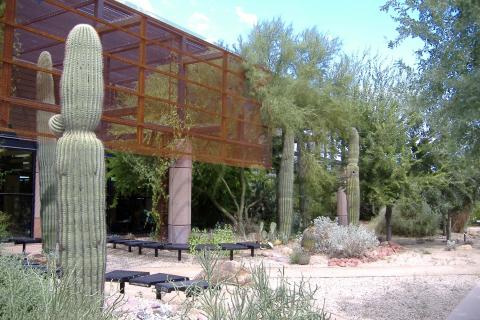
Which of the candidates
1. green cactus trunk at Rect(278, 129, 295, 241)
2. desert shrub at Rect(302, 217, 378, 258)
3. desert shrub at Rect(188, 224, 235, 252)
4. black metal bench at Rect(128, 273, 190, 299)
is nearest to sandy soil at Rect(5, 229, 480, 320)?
black metal bench at Rect(128, 273, 190, 299)

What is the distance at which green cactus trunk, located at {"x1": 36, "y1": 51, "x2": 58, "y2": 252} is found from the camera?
34.9 ft

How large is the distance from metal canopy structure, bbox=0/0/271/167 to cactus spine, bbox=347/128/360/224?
116 inches

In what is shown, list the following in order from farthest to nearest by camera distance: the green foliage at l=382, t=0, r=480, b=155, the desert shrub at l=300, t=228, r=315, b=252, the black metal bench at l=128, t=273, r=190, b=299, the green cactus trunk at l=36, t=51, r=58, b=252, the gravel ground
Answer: the desert shrub at l=300, t=228, r=315, b=252 < the green cactus trunk at l=36, t=51, r=58, b=252 < the black metal bench at l=128, t=273, r=190, b=299 < the gravel ground < the green foliage at l=382, t=0, r=480, b=155

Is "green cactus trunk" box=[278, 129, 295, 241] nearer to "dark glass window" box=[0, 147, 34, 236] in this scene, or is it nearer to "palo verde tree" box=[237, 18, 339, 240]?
"palo verde tree" box=[237, 18, 339, 240]

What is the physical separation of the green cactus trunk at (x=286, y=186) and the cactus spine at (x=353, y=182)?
205cm

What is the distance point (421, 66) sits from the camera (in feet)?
22.2

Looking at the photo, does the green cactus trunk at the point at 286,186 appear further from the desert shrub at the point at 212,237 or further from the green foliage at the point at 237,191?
the desert shrub at the point at 212,237

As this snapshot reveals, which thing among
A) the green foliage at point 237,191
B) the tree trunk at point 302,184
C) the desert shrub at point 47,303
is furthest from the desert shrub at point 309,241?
the desert shrub at point 47,303

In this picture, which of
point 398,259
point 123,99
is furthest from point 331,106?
point 123,99

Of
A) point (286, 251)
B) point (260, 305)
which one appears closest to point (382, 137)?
point (286, 251)

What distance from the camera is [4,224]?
16.7 meters

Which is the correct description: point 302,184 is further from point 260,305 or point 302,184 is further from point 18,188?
point 260,305

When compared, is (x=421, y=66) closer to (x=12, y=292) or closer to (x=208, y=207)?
(x=12, y=292)

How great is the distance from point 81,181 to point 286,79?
12.8 meters
